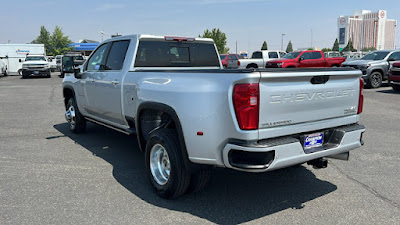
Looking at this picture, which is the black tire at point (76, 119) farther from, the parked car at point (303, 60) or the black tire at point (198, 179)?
the parked car at point (303, 60)

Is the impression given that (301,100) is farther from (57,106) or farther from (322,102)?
(57,106)

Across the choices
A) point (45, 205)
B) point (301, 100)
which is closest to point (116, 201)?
point (45, 205)

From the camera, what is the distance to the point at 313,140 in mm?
3559

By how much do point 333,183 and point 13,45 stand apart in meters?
36.1

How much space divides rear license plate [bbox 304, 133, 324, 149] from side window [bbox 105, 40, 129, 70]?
9.90ft

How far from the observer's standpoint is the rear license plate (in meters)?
3.48

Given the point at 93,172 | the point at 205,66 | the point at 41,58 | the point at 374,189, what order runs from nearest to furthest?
the point at 374,189, the point at 93,172, the point at 205,66, the point at 41,58

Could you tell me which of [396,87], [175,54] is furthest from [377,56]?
[175,54]

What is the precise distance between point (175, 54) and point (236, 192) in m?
2.53

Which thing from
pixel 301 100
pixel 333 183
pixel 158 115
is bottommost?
pixel 333 183

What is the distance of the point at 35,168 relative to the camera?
16.7 ft

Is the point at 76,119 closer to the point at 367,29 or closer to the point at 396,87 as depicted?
the point at 396,87

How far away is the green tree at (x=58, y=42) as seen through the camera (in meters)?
70.6

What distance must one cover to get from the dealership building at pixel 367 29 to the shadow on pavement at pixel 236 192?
17544cm
